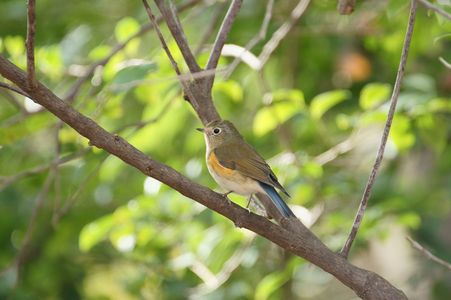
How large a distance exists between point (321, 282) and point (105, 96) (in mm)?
2897

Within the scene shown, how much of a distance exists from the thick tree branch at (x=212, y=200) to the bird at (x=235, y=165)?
56 cm

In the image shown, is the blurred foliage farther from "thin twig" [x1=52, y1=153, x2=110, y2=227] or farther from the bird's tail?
the bird's tail

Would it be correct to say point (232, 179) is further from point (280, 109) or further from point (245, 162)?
point (280, 109)

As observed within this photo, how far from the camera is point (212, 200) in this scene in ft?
8.50

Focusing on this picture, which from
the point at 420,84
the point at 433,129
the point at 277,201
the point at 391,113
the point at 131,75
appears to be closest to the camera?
the point at 391,113

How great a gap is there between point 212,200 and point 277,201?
760 millimetres

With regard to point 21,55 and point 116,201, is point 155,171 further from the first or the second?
point 116,201

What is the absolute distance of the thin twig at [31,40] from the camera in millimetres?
2322

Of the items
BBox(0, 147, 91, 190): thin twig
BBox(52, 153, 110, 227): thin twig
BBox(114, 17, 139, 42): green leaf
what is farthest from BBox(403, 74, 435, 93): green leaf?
BBox(0, 147, 91, 190): thin twig

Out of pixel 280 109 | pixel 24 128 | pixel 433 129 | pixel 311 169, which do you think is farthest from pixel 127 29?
pixel 433 129

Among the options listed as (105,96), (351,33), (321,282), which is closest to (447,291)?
(321,282)

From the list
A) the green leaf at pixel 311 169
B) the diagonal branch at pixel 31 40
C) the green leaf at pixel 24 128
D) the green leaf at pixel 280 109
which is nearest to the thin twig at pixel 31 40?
the diagonal branch at pixel 31 40

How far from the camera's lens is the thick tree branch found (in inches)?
95.9

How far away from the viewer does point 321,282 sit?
632 centimetres
